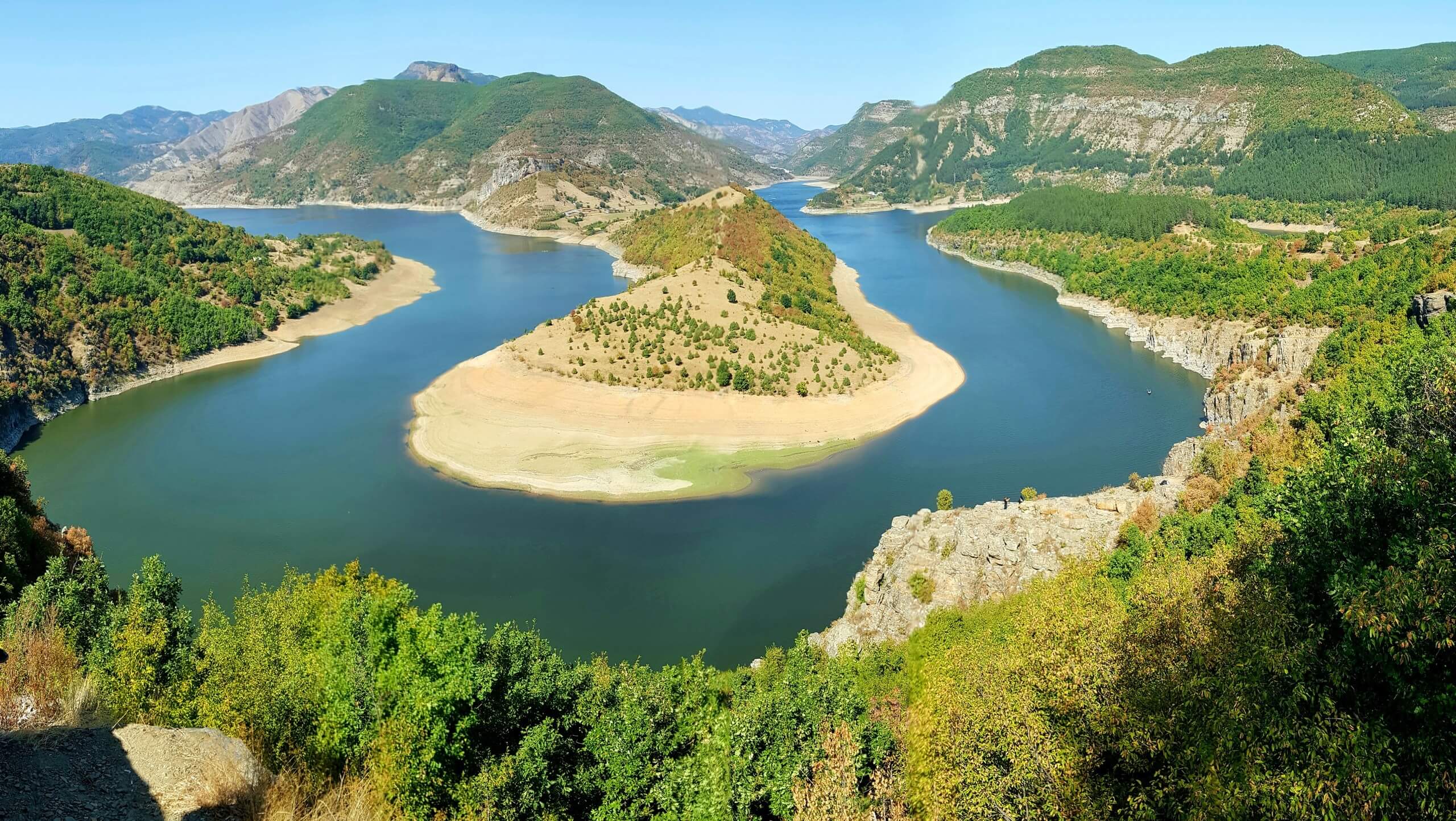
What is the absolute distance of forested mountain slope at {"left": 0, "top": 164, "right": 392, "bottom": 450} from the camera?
76.9 meters

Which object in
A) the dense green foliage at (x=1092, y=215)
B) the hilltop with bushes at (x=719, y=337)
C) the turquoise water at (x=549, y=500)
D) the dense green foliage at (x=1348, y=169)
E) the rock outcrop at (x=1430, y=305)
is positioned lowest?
the turquoise water at (x=549, y=500)

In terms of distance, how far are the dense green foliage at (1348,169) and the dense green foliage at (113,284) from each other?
7179 inches

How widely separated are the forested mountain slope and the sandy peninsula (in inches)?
1377

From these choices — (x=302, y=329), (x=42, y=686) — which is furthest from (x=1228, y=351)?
(x=302, y=329)

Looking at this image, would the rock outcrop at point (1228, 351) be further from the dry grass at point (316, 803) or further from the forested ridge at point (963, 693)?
the dry grass at point (316, 803)

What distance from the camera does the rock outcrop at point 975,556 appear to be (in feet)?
105

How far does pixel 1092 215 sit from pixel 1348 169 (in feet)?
221

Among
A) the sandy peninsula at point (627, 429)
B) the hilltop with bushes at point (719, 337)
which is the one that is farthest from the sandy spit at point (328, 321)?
the hilltop with bushes at point (719, 337)

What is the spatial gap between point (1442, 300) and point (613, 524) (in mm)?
55114

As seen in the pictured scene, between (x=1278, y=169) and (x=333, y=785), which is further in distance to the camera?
(x=1278, y=169)

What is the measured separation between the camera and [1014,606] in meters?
26.6

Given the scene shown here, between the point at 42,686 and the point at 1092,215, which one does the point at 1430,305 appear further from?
the point at 1092,215

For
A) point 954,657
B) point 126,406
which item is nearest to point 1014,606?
point 954,657

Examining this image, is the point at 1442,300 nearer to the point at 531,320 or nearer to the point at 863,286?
the point at 863,286
